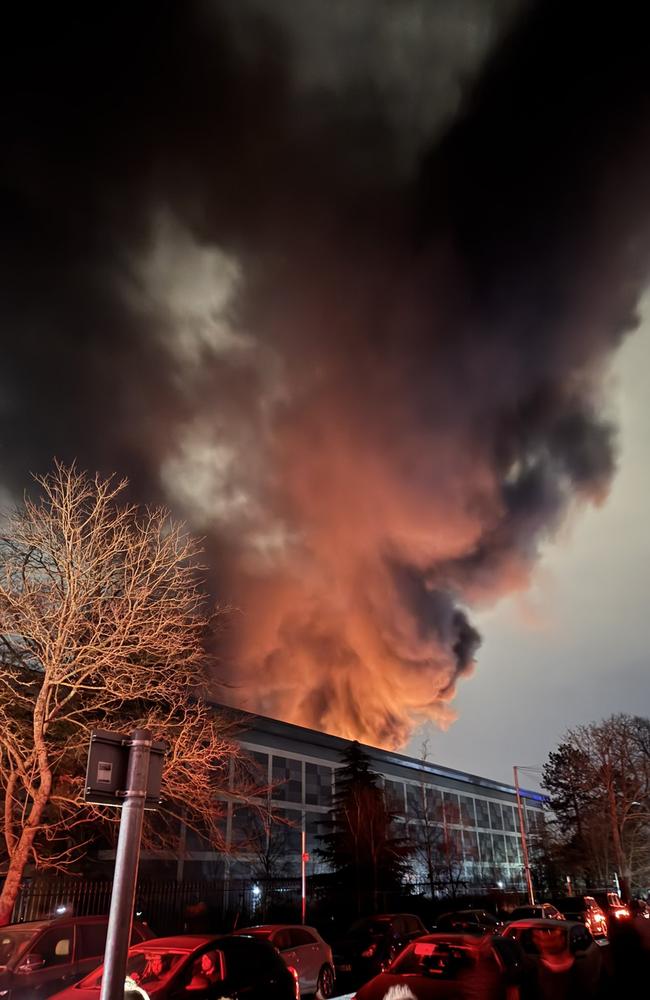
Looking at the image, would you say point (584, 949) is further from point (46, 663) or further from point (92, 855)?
point (92, 855)

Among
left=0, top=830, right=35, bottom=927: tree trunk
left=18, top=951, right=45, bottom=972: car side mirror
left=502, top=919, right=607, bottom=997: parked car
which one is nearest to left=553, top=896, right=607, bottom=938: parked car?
left=502, top=919, right=607, bottom=997: parked car

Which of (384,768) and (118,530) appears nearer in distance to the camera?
(118,530)

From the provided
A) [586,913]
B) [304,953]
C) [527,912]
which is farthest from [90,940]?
[586,913]

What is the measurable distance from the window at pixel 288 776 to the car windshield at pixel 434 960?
137ft

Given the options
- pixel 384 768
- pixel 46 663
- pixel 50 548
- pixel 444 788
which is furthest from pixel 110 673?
pixel 444 788

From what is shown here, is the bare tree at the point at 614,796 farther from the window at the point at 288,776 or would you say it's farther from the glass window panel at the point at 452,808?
the window at the point at 288,776

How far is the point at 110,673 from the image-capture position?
56.7ft

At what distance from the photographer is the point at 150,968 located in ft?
28.0

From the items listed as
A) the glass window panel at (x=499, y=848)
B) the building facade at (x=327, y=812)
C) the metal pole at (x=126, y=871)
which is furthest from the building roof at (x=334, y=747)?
the metal pole at (x=126, y=871)

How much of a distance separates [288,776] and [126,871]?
48.8m

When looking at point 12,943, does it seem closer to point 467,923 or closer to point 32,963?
point 32,963

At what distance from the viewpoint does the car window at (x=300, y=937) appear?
14.0 m

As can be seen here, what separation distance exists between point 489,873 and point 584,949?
74387 mm

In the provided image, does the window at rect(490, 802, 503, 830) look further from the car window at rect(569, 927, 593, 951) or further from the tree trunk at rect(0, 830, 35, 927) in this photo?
the tree trunk at rect(0, 830, 35, 927)
